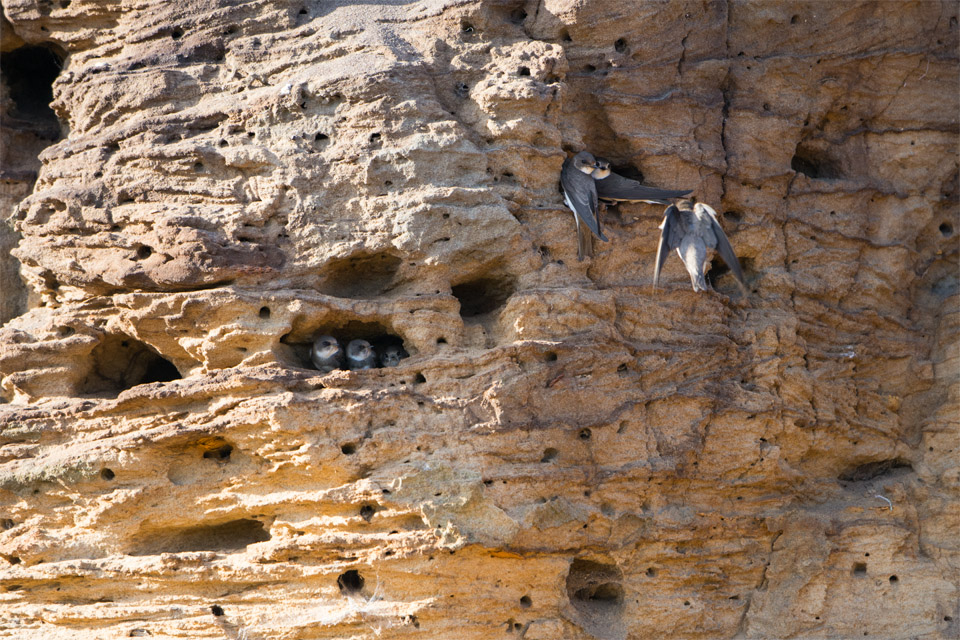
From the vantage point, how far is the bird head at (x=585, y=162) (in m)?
6.39

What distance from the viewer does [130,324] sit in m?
6.12

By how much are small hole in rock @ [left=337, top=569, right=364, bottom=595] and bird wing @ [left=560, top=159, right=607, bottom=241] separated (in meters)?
2.30

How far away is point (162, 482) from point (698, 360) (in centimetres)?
313

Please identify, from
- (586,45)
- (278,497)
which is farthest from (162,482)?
(586,45)

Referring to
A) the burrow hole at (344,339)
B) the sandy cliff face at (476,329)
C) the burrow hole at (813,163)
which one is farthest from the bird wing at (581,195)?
the burrow hole at (813,163)

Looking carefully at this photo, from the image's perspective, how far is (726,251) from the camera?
6.27m

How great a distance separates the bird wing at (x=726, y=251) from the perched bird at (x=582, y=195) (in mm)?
672

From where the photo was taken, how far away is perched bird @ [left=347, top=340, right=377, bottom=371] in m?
6.18

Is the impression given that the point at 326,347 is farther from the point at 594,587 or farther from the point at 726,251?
the point at 726,251

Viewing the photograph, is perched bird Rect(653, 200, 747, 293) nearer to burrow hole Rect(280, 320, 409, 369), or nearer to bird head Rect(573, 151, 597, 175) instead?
bird head Rect(573, 151, 597, 175)

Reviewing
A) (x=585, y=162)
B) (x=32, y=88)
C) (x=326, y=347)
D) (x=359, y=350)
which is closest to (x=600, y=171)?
(x=585, y=162)

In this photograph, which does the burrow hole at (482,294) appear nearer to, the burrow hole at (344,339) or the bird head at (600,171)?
the burrow hole at (344,339)

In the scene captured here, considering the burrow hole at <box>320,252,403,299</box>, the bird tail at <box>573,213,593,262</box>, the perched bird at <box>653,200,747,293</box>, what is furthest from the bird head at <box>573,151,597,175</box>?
the burrow hole at <box>320,252,403,299</box>

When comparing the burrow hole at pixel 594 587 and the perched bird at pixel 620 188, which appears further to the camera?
the perched bird at pixel 620 188
